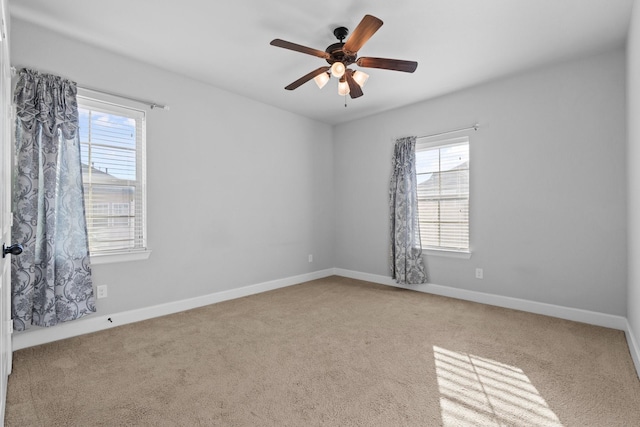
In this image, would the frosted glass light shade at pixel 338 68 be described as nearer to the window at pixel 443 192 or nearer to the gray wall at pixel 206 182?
the gray wall at pixel 206 182

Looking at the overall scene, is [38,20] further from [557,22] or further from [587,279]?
[587,279]

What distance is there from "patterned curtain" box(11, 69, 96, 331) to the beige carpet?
38cm

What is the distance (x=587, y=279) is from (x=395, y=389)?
250cm

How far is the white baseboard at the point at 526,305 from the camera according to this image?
3105 mm

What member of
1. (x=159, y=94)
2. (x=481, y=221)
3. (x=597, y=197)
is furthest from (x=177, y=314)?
(x=597, y=197)

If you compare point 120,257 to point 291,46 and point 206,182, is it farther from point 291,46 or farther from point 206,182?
point 291,46

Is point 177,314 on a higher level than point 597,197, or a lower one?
lower

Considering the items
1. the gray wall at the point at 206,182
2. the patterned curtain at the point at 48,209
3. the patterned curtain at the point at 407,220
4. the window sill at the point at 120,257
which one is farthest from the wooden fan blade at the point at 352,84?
the window sill at the point at 120,257

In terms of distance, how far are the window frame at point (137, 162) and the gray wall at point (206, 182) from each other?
61 millimetres

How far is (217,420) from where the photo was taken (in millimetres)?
1760

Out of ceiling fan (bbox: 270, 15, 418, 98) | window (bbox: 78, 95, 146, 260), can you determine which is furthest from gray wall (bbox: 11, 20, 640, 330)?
ceiling fan (bbox: 270, 15, 418, 98)

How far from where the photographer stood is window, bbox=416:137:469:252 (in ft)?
13.6

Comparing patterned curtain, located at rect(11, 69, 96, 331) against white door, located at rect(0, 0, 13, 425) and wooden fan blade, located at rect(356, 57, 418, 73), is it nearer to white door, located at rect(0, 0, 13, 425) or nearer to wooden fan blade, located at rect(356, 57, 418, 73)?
white door, located at rect(0, 0, 13, 425)

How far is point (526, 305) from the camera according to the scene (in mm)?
3592
